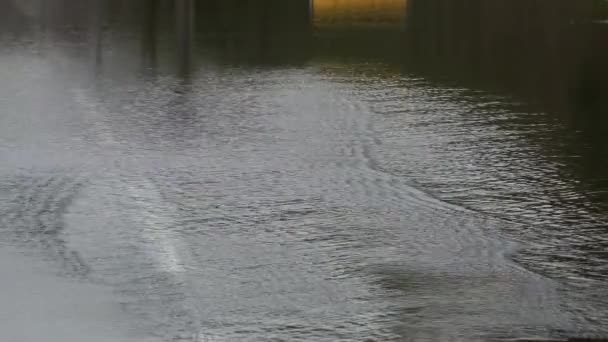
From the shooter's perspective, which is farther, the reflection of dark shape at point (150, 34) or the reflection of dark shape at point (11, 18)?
the reflection of dark shape at point (11, 18)

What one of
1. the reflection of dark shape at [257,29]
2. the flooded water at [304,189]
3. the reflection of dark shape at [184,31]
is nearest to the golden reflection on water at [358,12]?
the reflection of dark shape at [257,29]

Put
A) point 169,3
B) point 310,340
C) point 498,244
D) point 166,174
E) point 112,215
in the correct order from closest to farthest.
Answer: point 310,340 → point 498,244 → point 112,215 → point 166,174 → point 169,3

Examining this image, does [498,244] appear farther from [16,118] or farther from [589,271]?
[16,118]

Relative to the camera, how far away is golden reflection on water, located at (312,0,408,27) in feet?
77.6

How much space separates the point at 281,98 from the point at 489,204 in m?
5.54

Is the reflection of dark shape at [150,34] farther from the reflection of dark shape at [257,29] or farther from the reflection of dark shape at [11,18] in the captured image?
the reflection of dark shape at [11,18]

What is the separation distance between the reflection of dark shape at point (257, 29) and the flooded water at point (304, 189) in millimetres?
139

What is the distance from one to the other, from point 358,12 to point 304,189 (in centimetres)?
1587

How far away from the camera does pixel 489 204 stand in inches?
401

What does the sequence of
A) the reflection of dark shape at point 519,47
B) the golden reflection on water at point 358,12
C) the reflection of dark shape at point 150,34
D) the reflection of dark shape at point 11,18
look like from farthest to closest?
the golden reflection on water at point 358,12
the reflection of dark shape at point 11,18
the reflection of dark shape at point 150,34
the reflection of dark shape at point 519,47

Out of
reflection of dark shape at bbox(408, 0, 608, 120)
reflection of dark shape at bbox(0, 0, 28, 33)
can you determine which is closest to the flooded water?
reflection of dark shape at bbox(408, 0, 608, 120)

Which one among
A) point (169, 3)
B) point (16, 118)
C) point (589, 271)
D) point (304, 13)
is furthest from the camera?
point (169, 3)

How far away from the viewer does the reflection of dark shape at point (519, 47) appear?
16562 millimetres

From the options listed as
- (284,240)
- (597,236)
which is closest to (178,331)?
(284,240)
